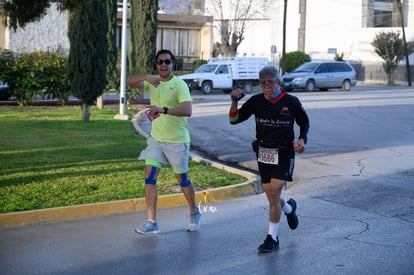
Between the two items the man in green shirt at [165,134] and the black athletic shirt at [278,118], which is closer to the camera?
the black athletic shirt at [278,118]

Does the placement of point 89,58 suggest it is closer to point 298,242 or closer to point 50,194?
point 50,194

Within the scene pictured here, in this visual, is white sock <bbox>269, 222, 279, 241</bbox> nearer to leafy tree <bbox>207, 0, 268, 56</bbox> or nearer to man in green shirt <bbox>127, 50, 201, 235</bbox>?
man in green shirt <bbox>127, 50, 201, 235</bbox>

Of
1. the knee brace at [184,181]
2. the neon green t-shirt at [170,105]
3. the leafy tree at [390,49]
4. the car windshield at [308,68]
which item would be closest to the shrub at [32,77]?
the neon green t-shirt at [170,105]

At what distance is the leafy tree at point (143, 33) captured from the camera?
1096 inches

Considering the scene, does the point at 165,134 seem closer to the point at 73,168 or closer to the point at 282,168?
the point at 282,168

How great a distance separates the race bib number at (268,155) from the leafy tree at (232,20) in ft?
179

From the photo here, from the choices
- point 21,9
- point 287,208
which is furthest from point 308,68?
point 287,208

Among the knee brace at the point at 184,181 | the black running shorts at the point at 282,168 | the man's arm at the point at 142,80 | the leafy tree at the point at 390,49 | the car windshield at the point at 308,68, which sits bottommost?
the knee brace at the point at 184,181

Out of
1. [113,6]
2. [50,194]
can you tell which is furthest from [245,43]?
[50,194]

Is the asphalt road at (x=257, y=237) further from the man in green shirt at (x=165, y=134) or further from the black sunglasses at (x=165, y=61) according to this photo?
the black sunglasses at (x=165, y=61)

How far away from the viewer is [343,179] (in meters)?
11.9

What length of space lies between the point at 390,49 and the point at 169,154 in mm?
51583

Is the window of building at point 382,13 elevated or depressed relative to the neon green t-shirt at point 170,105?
elevated

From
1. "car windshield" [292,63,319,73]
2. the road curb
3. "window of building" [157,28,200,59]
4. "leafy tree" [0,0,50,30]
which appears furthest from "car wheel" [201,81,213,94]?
"leafy tree" [0,0,50,30]
